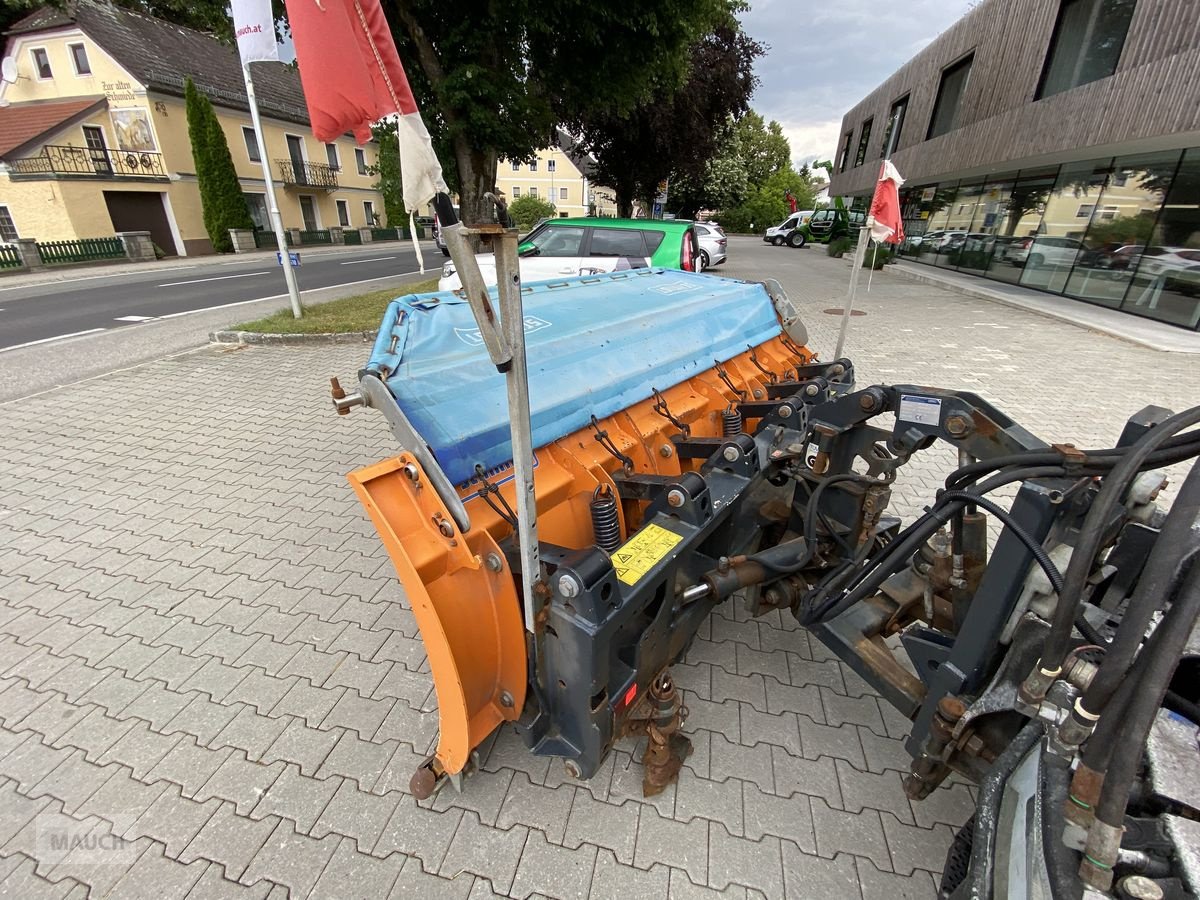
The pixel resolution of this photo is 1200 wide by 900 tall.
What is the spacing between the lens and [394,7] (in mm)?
9039

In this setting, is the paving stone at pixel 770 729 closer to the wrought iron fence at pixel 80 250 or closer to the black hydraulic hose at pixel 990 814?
the black hydraulic hose at pixel 990 814

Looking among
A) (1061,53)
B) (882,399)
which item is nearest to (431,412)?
(882,399)

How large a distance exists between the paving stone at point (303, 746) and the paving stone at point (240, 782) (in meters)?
0.05

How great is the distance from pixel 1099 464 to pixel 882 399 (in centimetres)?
84

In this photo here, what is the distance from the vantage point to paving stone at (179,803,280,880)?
186 centimetres

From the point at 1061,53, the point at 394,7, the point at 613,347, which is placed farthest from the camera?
the point at 1061,53

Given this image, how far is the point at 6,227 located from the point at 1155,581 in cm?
3146

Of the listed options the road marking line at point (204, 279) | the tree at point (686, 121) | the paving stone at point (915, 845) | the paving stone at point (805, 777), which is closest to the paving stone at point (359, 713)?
the paving stone at point (805, 777)

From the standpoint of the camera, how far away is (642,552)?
183 cm

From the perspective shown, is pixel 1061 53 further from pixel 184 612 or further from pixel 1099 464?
pixel 184 612

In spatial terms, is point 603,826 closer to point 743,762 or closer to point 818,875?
point 743,762

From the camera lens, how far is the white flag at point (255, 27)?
6.41 meters

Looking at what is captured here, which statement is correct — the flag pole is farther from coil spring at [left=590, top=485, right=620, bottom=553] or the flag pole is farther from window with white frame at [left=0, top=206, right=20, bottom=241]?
window with white frame at [left=0, top=206, right=20, bottom=241]

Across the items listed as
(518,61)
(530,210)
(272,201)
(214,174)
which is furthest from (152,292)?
Result: (530,210)
